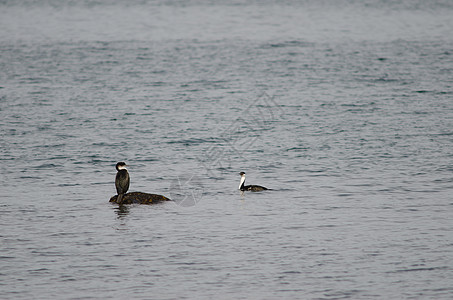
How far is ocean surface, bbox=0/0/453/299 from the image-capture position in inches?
591

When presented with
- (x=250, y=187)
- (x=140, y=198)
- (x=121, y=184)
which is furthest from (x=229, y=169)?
(x=121, y=184)

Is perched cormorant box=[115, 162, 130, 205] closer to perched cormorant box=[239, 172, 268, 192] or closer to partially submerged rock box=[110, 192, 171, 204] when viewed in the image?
partially submerged rock box=[110, 192, 171, 204]

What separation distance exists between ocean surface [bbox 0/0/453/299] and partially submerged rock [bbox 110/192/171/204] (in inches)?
18.5

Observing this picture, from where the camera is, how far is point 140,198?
20828mm

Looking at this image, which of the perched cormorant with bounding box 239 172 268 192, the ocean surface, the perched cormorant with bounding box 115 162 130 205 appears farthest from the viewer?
the perched cormorant with bounding box 239 172 268 192

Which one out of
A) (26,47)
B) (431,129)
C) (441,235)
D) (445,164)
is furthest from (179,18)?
(441,235)

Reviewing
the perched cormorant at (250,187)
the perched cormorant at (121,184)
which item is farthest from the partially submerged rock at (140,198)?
the perched cormorant at (250,187)

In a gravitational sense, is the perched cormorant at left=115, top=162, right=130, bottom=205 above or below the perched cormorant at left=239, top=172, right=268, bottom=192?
above

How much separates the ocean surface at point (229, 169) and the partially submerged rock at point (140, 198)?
47 centimetres

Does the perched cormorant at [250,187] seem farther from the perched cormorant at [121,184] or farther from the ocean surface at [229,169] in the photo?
the perched cormorant at [121,184]

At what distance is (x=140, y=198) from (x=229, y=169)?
577 cm

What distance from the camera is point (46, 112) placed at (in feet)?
118

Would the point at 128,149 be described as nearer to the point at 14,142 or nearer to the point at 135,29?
the point at 14,142

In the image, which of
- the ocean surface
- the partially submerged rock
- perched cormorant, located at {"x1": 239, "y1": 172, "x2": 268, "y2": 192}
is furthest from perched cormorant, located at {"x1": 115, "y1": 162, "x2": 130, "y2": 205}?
perched cormorant, located at {"x1": 239, "y1": 172, "x2": 268, "y2": 192}
